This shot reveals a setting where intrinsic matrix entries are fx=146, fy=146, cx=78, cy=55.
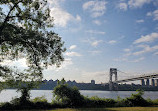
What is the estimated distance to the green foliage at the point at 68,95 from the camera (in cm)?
1513

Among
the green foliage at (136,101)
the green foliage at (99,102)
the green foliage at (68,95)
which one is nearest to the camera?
the green foliage at (68,95)

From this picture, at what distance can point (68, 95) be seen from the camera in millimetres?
15273

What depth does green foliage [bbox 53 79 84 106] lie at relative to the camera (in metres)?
15.1

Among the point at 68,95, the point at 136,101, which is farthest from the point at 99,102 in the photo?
the point at 136,101

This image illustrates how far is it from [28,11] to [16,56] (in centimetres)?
466

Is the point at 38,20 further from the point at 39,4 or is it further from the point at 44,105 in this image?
the point at 44,105

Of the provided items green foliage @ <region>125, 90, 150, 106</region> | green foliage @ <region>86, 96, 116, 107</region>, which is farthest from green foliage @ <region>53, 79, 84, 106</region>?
green foliage @ <region>125, 90, 150, 106</region>

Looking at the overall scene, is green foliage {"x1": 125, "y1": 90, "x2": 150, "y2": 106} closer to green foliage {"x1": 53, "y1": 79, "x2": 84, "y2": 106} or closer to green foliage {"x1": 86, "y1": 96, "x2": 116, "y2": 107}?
green foliage {"x1": 86, "y1": 96, "x2": 116, "y2": 107}

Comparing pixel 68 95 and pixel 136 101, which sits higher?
pixel 68 95

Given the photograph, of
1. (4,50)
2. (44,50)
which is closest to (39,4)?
(44,50)

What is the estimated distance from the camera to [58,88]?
15.7 meters

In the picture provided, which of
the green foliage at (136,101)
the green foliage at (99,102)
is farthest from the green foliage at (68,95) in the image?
the green foliage at (136,101)

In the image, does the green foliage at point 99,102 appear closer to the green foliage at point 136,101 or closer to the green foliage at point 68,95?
the green foliage at point 68,95

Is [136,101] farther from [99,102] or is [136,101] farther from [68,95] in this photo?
[68,95]
